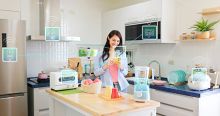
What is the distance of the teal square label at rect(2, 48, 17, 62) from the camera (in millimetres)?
2703

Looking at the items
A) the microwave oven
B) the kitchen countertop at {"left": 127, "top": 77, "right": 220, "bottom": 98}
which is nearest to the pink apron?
the kitchen countertop at {"left": 127, "top": 77, "right": 220, "bottom": 98}

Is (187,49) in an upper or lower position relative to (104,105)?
upper

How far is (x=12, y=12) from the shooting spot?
3.06 meters

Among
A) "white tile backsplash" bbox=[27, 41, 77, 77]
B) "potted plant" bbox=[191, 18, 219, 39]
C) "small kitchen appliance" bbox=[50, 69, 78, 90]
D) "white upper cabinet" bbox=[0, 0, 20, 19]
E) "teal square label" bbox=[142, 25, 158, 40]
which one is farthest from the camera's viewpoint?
"white tile backsplash" bbox=[27, 41, 77, 77]

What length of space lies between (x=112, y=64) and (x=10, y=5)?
1875 millimetres

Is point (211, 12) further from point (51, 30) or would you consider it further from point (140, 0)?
point (51, 30)

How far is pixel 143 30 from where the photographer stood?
3.24 meters

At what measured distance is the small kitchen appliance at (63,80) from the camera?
2.11 meters

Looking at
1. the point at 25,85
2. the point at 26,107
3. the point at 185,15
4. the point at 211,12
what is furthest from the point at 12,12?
the point at 211,12

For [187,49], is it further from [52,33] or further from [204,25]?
[52,33]

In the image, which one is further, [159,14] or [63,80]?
[159,14]

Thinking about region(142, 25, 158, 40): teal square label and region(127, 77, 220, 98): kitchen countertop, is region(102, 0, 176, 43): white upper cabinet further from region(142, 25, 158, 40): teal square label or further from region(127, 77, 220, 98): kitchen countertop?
region(127, 77, 220, 98): kitchen countertop

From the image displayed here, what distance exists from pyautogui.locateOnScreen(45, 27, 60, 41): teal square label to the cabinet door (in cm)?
53

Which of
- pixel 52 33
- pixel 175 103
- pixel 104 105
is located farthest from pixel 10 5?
pixel 175 103
